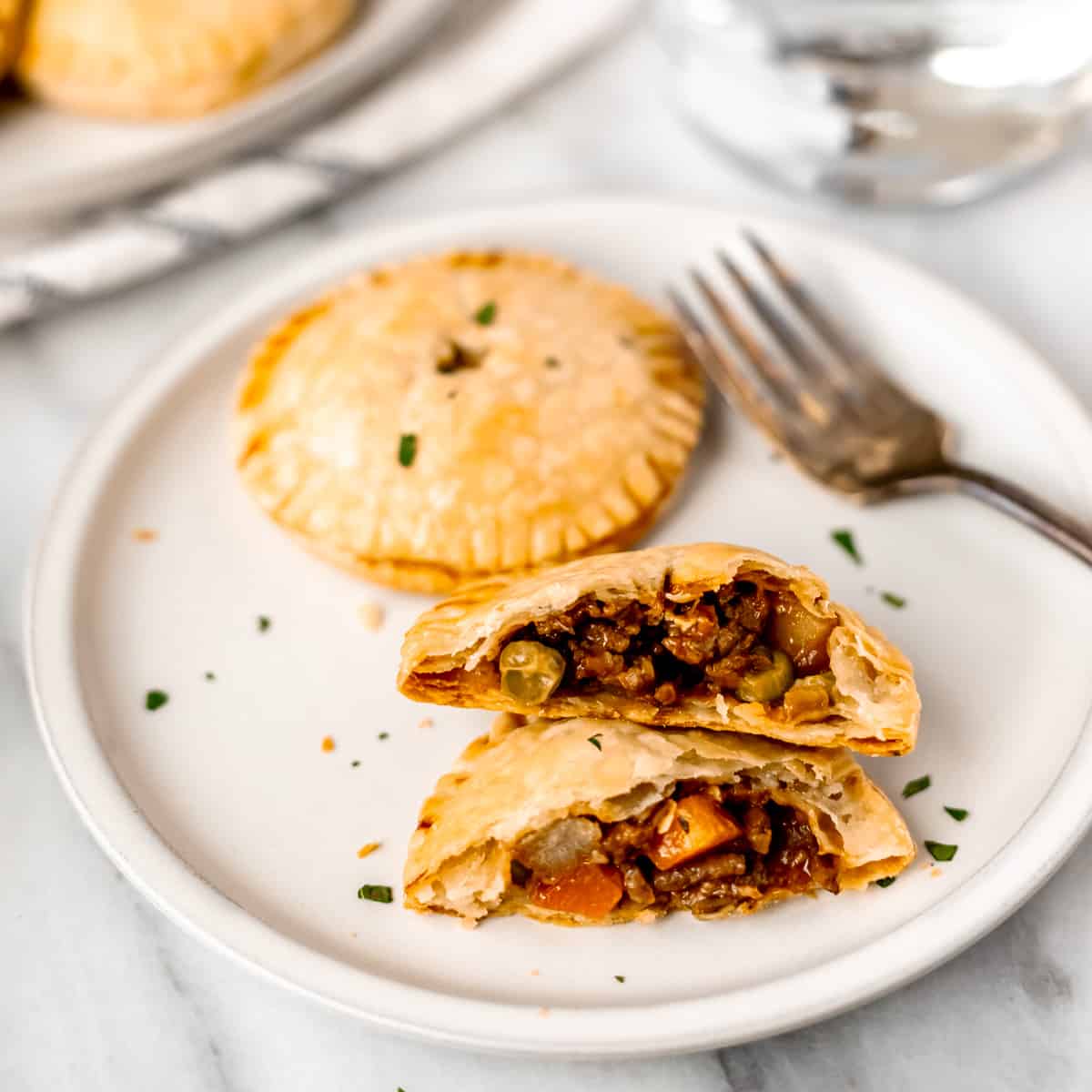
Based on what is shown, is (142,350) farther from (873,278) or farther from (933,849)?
(933,849)

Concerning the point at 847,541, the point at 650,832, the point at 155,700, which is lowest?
the point at 155,700

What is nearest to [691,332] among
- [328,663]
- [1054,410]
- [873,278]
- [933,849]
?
[873,278]

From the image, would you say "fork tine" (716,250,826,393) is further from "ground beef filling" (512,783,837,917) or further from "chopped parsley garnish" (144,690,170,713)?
"chopped parsley garnish" (144,690,170,713)

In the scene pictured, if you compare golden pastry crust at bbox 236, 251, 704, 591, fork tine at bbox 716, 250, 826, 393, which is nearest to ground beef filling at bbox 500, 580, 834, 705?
golden pastry crust at bbox 236, 251, 704, 591


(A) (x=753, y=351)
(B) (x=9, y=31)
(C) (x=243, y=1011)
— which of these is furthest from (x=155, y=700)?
(B) (x=9, y=31)

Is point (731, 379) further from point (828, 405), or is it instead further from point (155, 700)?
point (155, 700)

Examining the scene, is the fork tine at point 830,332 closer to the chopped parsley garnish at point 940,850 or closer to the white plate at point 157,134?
the chopped parsley garnish at point 940,850

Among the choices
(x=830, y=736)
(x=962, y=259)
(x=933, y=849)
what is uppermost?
(x=962, y=259)
